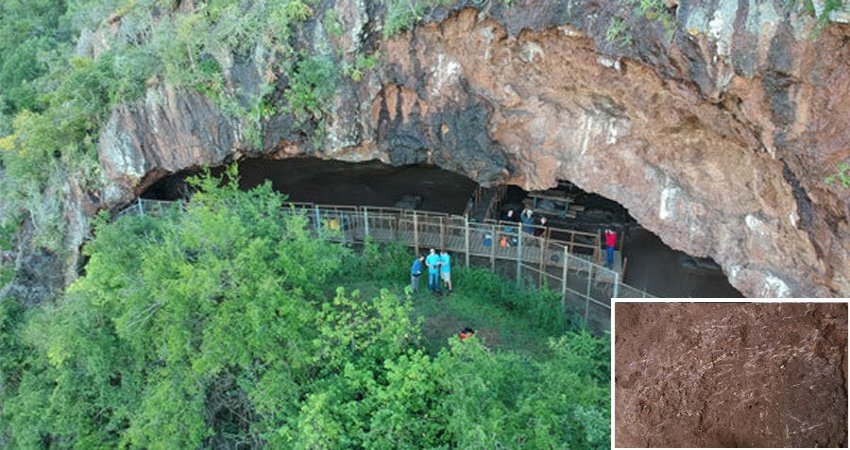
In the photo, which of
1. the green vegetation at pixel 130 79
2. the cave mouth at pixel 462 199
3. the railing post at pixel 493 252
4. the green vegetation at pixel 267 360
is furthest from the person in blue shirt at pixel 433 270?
the green vegetation at pixel 130 79

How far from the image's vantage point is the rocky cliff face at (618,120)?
33.0ft

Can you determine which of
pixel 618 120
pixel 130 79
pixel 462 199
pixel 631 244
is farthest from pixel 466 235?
pixel 130 79

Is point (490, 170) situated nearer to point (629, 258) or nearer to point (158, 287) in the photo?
point (629, 258)

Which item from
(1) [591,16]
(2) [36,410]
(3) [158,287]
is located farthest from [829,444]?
(2) [36,410]

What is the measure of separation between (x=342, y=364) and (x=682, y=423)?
7.06 meters

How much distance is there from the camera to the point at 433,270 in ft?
52.9

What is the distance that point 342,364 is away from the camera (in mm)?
12805

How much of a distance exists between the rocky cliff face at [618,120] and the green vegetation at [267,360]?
9.75 feet

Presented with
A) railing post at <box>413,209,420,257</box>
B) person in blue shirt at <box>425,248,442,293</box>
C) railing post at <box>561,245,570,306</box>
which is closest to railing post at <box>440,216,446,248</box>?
railing post at <box>413,209,420,257</box>

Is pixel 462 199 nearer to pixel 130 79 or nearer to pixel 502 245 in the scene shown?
pixel 502 245

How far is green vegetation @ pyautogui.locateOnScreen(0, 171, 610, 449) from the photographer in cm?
1123

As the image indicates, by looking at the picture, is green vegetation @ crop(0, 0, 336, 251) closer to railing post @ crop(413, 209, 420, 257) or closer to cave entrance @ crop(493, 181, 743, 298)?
railing post @ crop(413, 209, 420, 257)

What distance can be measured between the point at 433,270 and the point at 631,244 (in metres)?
5.67

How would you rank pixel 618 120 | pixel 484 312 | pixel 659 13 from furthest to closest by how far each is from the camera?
pixel 484 312
pixel 618 120
pixel 659 13
